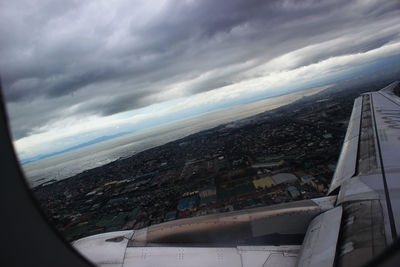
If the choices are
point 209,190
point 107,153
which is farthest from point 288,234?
point 107,153

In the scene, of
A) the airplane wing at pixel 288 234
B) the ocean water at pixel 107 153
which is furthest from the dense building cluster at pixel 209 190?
the ocean water at pixel 107 153

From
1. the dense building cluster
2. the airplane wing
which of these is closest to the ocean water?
the dense building cluster

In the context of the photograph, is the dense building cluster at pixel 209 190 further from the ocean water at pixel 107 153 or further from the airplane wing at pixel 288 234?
the ocean water at pixel 107 153

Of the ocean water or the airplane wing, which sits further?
the ocean water

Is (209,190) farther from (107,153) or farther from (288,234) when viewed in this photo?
(107,153)

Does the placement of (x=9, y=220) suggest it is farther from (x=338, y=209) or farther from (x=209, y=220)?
(x=338, y=209)

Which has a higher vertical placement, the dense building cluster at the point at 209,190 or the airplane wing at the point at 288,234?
the airplane wing at the point at 288,234

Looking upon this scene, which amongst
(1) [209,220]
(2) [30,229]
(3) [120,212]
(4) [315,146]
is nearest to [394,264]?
(2) [30,229]

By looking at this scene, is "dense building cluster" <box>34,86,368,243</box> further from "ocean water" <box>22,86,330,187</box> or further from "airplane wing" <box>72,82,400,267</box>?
"ocean water" <box>22,86,330,187</box>

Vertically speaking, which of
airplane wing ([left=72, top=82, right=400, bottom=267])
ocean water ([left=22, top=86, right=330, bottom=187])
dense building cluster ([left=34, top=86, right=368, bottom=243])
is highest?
ocean water ([left=22, top=86, right=330, bottom=187])
